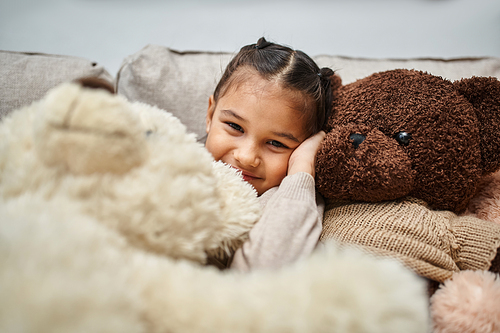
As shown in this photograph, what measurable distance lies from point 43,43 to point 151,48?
0.60 metres

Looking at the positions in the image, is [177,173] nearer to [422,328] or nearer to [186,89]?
[422,328]

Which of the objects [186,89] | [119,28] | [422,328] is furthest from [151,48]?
[422,328]

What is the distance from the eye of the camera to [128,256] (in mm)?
360

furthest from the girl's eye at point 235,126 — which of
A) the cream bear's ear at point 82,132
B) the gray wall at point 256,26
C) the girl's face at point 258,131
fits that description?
the gray wall at point 256,26

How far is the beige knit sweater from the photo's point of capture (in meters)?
0.62

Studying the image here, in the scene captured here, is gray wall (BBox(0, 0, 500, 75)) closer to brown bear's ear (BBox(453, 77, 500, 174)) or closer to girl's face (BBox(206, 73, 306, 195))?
girl's face (BBox(206, 73, 306, 195))

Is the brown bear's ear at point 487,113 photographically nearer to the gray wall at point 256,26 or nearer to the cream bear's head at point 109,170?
the cream bear's head at point 109,170

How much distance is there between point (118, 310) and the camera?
0.98 ft

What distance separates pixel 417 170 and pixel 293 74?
421 mm

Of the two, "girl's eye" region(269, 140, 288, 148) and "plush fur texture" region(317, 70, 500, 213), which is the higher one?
"plush fur texture" region(317, 70, 500, 213)

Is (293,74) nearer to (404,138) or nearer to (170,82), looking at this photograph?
(404,138)

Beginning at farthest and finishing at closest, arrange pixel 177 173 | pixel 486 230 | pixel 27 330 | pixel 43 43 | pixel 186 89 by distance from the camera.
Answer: pixel 43 43
pixel 186 89
pixel 486 230
pixel 177 173
pixel 27 330

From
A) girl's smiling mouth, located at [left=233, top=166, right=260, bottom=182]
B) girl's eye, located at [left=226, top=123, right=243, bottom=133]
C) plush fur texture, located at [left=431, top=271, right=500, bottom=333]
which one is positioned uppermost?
girl's eye, located at [left=226, top=123, right=243, bottom=133]

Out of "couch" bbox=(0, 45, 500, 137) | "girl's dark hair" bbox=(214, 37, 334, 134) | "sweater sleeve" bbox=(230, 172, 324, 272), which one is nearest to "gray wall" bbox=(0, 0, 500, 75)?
"couch" bbox=(0, 45, 500, 137)
